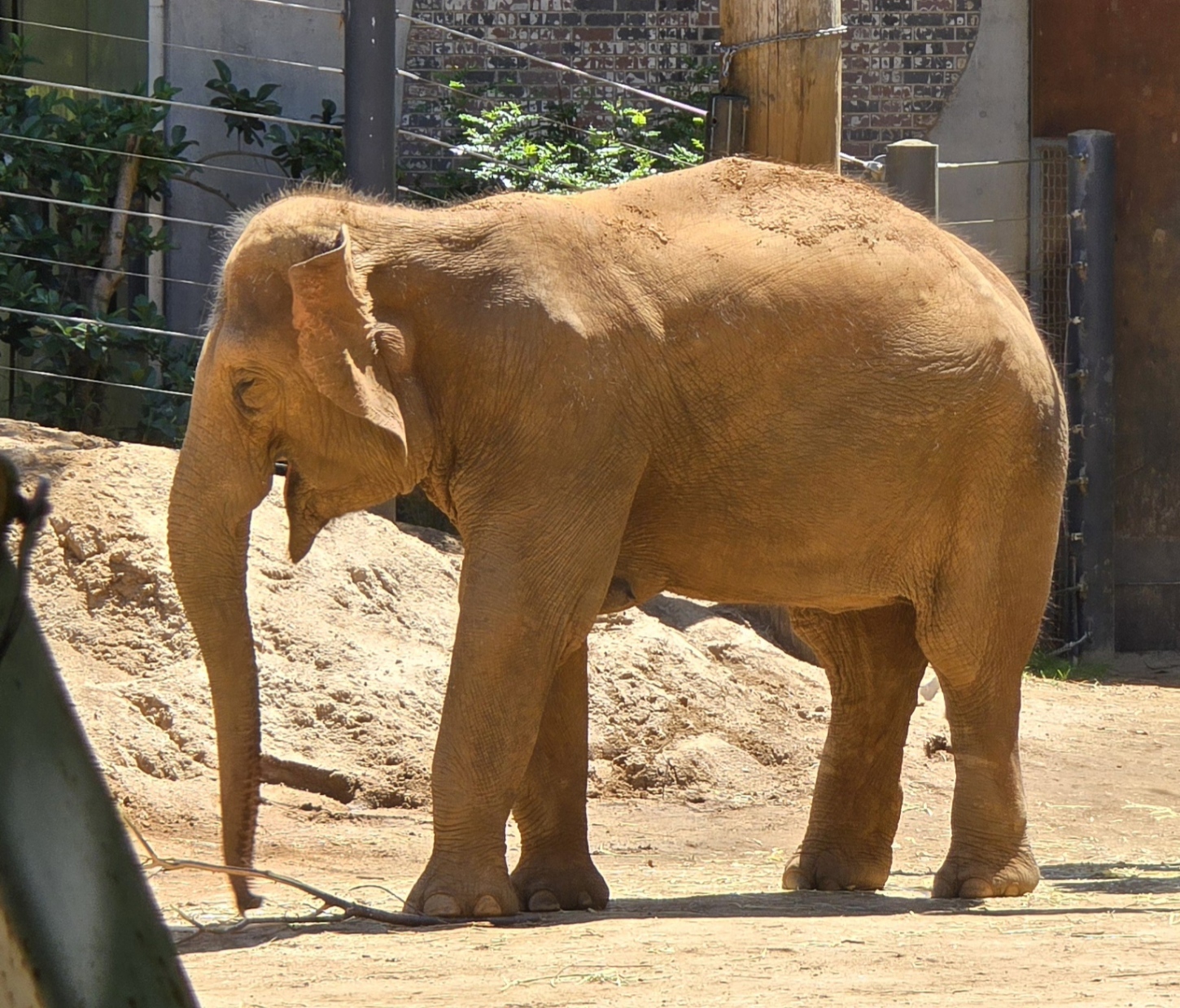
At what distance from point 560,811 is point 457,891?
619mm

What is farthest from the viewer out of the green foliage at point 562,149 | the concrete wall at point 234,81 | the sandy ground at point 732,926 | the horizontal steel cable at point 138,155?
the concrete wall at point 234,81

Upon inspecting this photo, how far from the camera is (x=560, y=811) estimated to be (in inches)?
228

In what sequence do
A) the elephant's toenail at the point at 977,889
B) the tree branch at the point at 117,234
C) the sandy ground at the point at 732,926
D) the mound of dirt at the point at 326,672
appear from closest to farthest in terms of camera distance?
1. the sandy ground at the point at 732,926
2. the elephant's toenail at the point at 977,889
3. the mound of dirt at the point at 326,672
4. the tree branch at the point at 117,234

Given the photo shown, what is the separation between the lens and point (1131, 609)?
12438mm

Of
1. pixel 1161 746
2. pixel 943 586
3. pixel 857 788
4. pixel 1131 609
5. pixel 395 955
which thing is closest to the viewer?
pixel 395 955

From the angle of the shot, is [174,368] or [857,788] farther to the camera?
[174,368]

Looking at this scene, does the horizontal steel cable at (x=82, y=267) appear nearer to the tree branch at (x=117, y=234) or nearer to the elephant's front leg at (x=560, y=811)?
the tree branch at (x=117, y=234)

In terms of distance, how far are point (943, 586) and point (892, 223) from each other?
1.08 meters

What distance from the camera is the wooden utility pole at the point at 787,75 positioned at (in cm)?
761

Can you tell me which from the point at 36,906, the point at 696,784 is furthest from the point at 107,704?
the point at 36,906

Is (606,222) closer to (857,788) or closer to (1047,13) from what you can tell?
(857,788)

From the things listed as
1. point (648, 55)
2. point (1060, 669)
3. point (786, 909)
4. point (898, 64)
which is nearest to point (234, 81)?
point (648, 55)

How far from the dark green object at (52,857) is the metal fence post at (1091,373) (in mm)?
10491

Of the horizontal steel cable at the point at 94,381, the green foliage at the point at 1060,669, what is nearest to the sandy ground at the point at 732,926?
the horizontal steel cable at the point at 94,381
